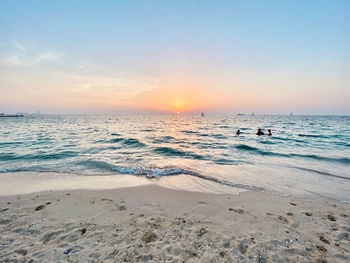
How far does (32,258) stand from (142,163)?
774cm

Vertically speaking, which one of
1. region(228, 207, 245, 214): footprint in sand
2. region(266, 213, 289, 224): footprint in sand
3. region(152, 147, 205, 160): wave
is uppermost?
region(266, 213, 289, 224): footprint in sand

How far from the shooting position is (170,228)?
13.5 ft

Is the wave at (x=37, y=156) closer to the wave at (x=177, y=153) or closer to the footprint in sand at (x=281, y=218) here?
the wave at (x=177, y=153)

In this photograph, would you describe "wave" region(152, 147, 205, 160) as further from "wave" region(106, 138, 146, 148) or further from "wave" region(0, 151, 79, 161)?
"wave" region(0, 151, 79, 161)

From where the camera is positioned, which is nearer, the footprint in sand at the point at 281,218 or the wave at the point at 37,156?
the footprint in sand at the point at 281,218

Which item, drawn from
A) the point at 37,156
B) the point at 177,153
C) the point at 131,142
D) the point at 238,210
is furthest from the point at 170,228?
the point at 131,142

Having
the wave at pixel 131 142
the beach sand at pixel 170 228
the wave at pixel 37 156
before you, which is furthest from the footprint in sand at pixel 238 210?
the wave at pixel 131 142

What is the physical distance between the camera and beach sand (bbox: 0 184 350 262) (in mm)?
3299

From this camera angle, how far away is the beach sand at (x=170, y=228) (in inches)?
130

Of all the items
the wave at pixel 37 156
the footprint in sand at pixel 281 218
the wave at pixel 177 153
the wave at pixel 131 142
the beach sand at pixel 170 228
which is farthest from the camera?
the wave at pixel 131 142

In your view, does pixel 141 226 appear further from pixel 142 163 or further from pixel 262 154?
pixel 262 154

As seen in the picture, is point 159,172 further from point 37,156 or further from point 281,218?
point 37,156

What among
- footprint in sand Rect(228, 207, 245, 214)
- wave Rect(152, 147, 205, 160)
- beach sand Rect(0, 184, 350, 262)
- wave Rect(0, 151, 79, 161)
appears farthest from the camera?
wave Rect(152, 147, 205, 160)

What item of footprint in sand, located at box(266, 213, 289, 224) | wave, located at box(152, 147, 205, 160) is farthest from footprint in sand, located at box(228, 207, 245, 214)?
wave, located at box(152, 147, 205, 160)
